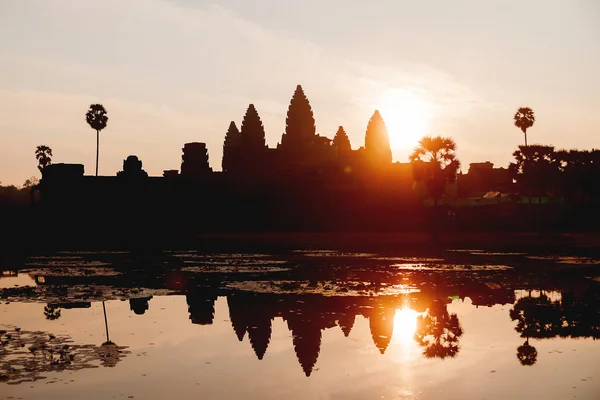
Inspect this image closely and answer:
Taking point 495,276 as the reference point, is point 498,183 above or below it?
above

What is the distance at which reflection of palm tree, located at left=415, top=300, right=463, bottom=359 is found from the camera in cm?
1548

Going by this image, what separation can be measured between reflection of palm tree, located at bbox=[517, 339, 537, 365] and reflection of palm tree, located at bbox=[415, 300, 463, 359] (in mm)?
1213

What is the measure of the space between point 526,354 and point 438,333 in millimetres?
2678

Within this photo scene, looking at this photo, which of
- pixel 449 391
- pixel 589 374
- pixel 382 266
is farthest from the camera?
pixel 382 266

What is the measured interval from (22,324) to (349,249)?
95.5 ft

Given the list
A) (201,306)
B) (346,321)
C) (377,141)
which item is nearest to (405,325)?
(346,321)

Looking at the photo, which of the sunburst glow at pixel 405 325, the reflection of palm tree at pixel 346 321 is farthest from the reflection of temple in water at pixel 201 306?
the sunburst glow at pixel 405 325

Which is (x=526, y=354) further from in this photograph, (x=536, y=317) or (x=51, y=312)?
(x=51, y=312)

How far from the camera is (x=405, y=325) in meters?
18.3

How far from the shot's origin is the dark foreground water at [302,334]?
12.5 meters

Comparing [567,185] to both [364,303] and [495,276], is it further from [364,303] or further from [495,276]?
[364,303]

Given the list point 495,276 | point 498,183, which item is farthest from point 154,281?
point 498,183

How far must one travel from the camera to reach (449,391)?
12.1 meters

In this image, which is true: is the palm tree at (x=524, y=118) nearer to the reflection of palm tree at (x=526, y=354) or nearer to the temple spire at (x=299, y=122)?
the temple spire at (x=299, y=122)
